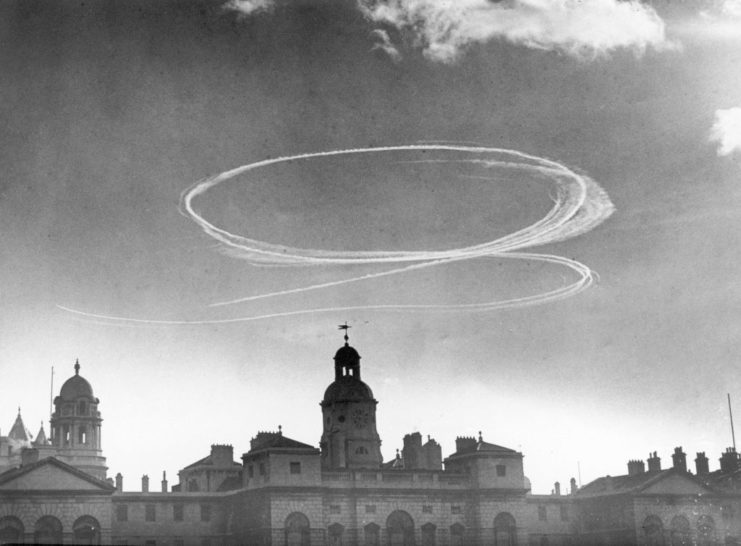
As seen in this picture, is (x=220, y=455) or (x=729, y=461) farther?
(x=729, y=461)

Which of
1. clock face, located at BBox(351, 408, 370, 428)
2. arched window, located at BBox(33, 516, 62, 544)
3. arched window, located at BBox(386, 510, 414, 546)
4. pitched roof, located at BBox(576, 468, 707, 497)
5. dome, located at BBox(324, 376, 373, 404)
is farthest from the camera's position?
dome, located at BBox(324, 376, 373, 404)

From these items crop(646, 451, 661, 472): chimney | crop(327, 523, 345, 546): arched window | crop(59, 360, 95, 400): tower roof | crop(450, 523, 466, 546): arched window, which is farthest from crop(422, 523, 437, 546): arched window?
crop(59, 360, 95, 400): tower roof

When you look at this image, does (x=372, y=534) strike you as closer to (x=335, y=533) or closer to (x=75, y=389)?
(x=335, y=533)

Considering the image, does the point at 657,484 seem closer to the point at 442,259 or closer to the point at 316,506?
the point at 316,506

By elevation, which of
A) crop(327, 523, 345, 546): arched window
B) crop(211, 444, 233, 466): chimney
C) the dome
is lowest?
crop(327, 523, 345, 546): arched window

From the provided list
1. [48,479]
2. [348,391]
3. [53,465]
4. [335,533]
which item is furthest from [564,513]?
[48,479]

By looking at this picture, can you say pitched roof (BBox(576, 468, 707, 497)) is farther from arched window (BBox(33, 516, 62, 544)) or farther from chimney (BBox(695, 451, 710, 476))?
arched window (BBox(33, 516, 62, 544))
